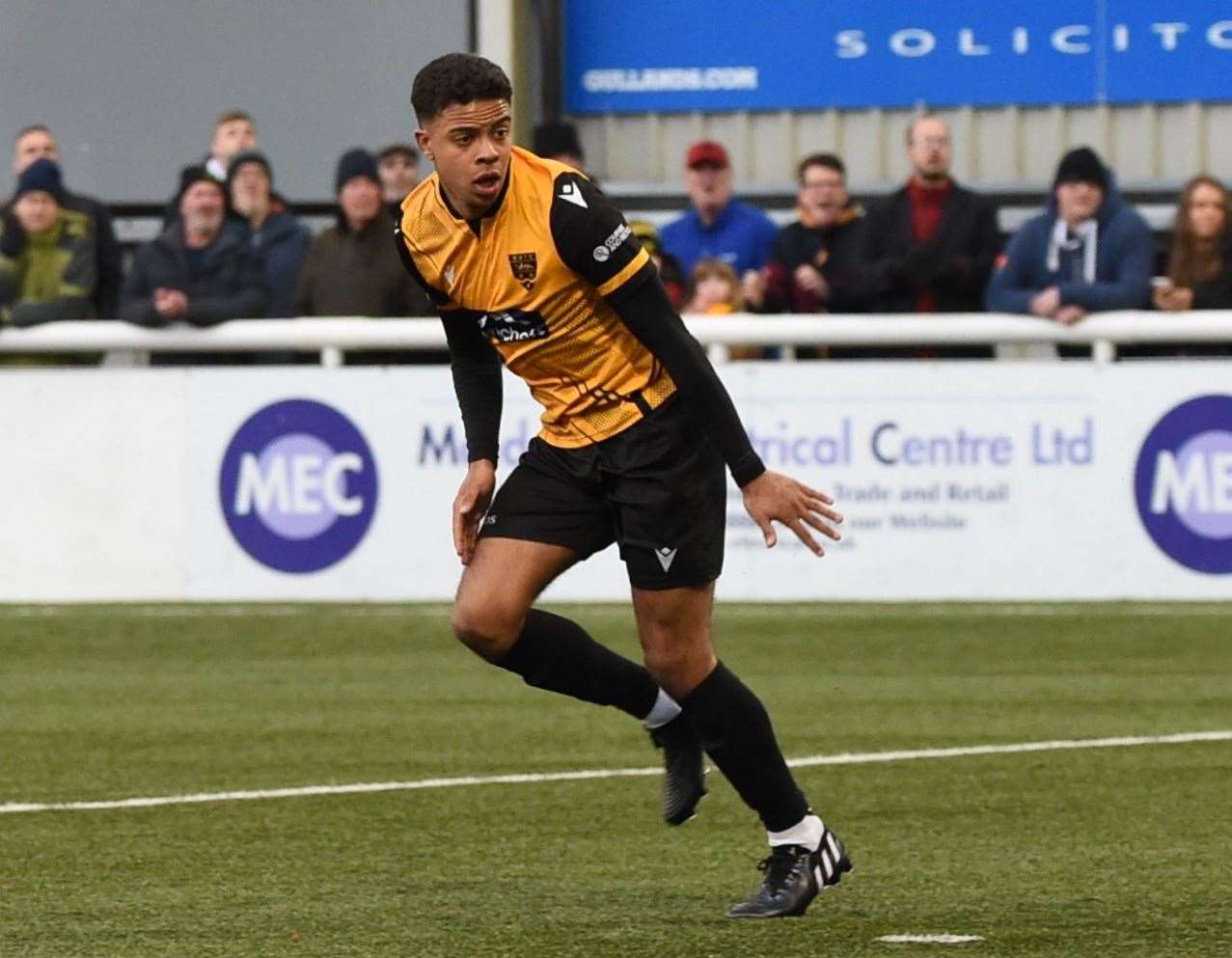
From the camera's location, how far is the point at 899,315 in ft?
43.6

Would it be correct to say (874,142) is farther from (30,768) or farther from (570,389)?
(570,389)

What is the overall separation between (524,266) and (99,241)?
325 inches

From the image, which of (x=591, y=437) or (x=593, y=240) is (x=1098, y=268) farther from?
(x=593, y=240)

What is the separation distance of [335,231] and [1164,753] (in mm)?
6107

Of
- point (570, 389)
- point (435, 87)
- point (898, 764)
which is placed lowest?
point (898, 764)

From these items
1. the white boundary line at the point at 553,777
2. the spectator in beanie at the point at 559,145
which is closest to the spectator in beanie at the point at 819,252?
the spectator in beanie at the point at 559,145

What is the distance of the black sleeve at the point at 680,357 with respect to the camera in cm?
634

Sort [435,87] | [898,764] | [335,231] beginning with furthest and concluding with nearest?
[335,231] < [898,764] < [435,87]

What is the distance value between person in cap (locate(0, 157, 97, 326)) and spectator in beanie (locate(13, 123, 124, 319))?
0.19 ft

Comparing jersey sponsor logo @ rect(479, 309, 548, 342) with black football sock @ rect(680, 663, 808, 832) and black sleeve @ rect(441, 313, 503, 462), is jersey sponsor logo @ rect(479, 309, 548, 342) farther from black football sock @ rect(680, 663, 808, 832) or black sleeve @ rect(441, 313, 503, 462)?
black football sock @ rect(680, 663, 808, 832)

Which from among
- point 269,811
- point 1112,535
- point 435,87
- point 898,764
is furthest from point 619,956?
point 1112,535

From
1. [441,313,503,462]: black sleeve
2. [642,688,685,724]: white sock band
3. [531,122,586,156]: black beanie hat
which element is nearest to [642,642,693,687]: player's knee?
[642,688,685,724]: white sock band

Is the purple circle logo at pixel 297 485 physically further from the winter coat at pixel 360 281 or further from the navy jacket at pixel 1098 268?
the navy jacket at pixel 1098 268

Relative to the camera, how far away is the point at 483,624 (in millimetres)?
6719
